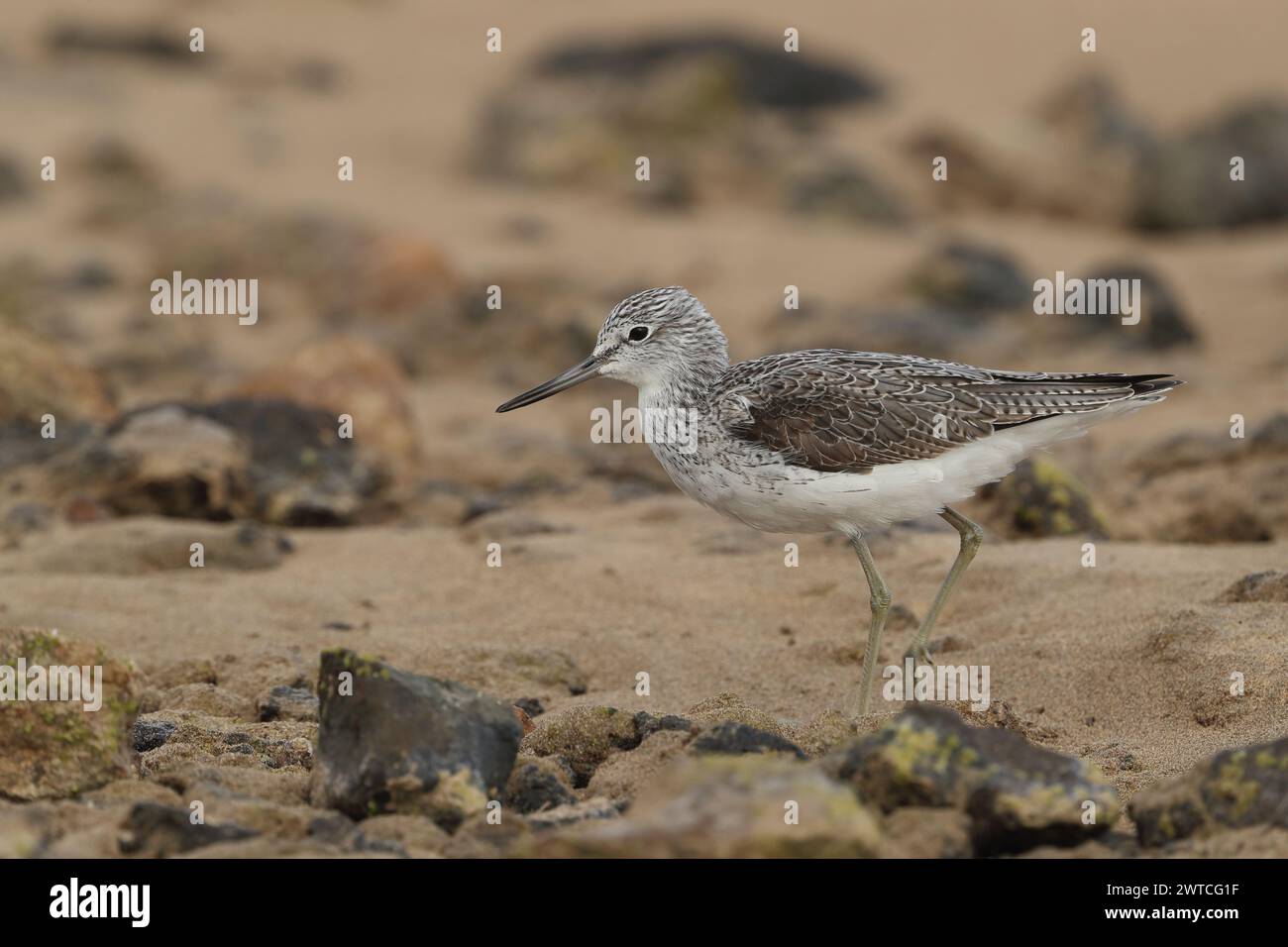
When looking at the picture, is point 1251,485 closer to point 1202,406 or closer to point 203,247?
point 1202,406

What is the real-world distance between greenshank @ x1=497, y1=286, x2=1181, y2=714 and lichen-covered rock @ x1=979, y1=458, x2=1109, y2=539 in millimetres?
2227

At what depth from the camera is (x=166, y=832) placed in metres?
4.89

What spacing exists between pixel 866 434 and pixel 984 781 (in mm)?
2253

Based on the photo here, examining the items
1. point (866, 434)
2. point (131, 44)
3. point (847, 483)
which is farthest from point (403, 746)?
point (131, 44)

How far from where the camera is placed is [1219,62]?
27750 mm

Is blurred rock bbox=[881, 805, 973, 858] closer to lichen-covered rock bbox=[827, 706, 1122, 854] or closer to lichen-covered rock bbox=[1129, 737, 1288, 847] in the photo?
lichen-covered rock bbox=[827, 706, 1122, 854]

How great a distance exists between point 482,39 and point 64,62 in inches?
327

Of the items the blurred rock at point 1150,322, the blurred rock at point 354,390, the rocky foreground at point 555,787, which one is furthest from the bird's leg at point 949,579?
the blurred rock at point 1150,322

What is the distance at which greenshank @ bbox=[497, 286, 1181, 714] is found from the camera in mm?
6758

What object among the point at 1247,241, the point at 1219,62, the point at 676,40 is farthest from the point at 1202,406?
the point at 1219,62

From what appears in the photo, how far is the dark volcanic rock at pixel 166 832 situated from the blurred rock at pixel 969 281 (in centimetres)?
1198

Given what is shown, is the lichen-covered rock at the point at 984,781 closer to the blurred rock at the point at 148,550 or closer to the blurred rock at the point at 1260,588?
the blurred rock at the point at 1260,588

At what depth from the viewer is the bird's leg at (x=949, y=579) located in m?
7.00

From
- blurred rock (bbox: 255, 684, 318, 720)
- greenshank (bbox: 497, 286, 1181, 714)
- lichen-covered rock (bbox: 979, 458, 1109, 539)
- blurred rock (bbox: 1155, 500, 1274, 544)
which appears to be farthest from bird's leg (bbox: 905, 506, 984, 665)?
blurred rock (bbox: 1155, 500, 1274, 544)
